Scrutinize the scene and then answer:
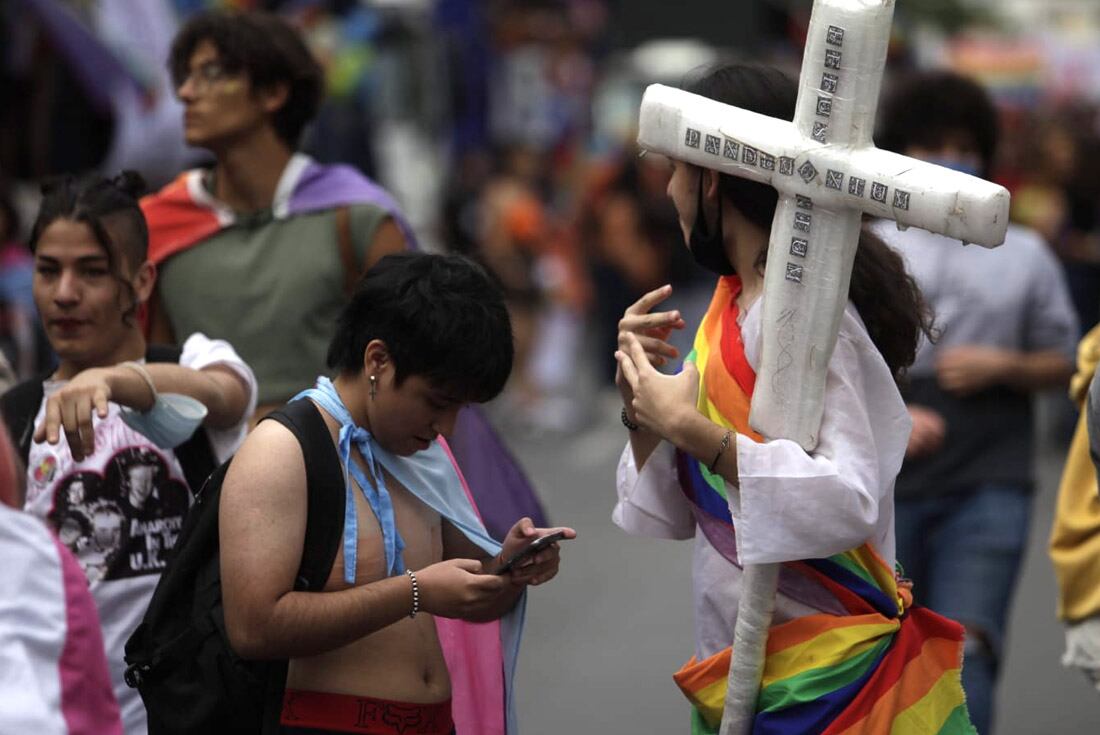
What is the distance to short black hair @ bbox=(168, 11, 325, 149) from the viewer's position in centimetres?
451

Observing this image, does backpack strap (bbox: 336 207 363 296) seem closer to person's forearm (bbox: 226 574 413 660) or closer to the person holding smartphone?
the person holding smartphone

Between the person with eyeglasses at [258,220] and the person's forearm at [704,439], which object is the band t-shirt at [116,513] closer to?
the person with eyeglasses at [258,220]

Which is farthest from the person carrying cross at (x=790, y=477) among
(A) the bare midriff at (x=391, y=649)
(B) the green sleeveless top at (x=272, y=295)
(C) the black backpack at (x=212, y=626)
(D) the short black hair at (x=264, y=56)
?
(D) the short black hair at (x=264, y=56)

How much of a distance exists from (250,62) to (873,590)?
2251mm

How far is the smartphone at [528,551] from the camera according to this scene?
2967 mm

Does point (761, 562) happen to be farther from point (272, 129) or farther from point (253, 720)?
point (272, 129)

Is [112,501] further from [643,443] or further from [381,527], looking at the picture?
[643,443]

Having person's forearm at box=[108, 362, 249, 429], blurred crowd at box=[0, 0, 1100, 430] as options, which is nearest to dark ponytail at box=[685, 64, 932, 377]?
person's forearm at box=[108, 362, 249, 429]

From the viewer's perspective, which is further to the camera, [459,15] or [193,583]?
[459,15]

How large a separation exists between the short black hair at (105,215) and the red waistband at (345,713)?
1.02m

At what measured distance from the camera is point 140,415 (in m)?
3.35

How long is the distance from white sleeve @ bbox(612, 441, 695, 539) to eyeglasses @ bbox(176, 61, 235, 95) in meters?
1.75

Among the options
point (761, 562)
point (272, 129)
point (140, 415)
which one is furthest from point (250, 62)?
point (761, 562)

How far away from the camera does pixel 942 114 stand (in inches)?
197
